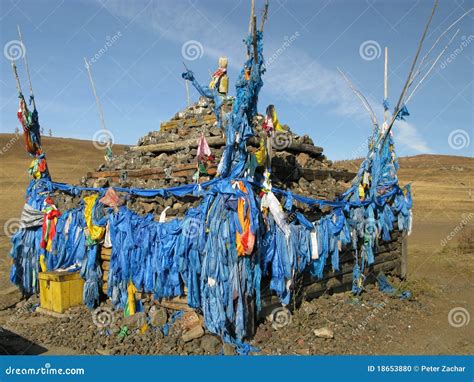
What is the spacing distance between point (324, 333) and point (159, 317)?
2684 millimetres

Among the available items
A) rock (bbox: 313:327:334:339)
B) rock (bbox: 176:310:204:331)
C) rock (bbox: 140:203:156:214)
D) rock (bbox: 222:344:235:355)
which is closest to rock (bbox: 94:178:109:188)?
rock (bbox: 140:203:156:214)

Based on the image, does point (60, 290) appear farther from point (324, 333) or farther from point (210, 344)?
point (324, 333)

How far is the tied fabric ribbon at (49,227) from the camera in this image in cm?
844

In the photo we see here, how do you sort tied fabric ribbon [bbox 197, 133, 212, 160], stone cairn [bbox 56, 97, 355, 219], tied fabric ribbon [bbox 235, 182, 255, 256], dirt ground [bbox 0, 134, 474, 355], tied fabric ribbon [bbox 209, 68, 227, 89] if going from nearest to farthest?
tied fabric ribbon [bbox 235, 182, 255, 256]
dirt ground [bbox 0, 134, 474, 355]
tied fabric ribbon [bbox 197, 133, 212, 160]
stone cairn [bbox 56, 97, 355, 219]
tied fabric ribbon [bbox 209, 68, 227, 89]

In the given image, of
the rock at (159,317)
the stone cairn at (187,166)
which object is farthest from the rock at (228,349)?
the stone cairn at (187,166)

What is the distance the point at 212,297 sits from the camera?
19.3ft

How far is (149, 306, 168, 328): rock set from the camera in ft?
21.3

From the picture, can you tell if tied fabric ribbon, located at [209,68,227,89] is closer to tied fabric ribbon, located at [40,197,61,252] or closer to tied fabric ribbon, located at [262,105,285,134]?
tied fabric ribbon, located at [262,105,285,134]

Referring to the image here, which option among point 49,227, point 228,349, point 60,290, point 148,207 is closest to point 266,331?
point 228,349

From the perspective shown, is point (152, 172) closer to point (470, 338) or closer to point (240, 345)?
point (240, 345)

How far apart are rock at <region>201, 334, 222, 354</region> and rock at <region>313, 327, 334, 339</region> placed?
1.63 meters

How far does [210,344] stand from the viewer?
5.84 meters

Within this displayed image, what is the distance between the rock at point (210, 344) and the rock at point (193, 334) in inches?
3.7

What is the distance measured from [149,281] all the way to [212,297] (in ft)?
4.79
